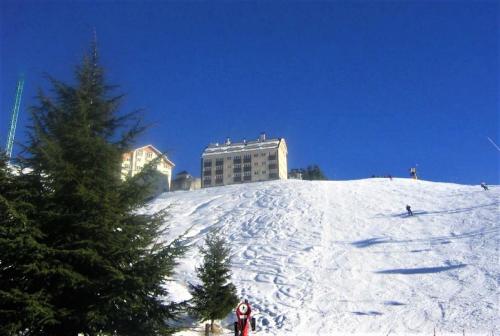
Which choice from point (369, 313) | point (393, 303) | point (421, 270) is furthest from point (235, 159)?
point (369, 313)

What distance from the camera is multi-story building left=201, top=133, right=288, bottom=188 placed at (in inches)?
5502

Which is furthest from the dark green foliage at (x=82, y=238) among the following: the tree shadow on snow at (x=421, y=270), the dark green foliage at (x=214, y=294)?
the tree shadow on snow at (x=421, y=270)

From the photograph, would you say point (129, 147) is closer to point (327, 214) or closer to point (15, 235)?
point (15, 235)

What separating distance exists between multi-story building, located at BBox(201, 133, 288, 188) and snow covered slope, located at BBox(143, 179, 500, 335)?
76.2 m

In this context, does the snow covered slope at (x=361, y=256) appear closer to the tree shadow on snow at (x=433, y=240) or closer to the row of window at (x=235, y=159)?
the tree shadow on snow at (x=433, y=240)

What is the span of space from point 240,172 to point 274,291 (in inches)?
4383

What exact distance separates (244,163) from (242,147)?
6.20 meters

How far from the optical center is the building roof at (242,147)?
14350 centimetres

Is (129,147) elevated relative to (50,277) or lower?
elevated

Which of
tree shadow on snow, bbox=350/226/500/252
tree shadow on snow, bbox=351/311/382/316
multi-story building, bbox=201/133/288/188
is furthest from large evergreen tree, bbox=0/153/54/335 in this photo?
multi-story building, bbox=201/133/288/188

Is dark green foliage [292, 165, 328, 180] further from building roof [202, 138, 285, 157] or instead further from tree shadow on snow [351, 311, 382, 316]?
tree shadow on snow [351, 311, 382, 316]

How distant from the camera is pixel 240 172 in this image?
14162 centimetres

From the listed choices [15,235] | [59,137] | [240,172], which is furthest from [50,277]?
[240,172]

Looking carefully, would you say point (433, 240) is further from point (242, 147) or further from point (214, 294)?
point (242, 147)
